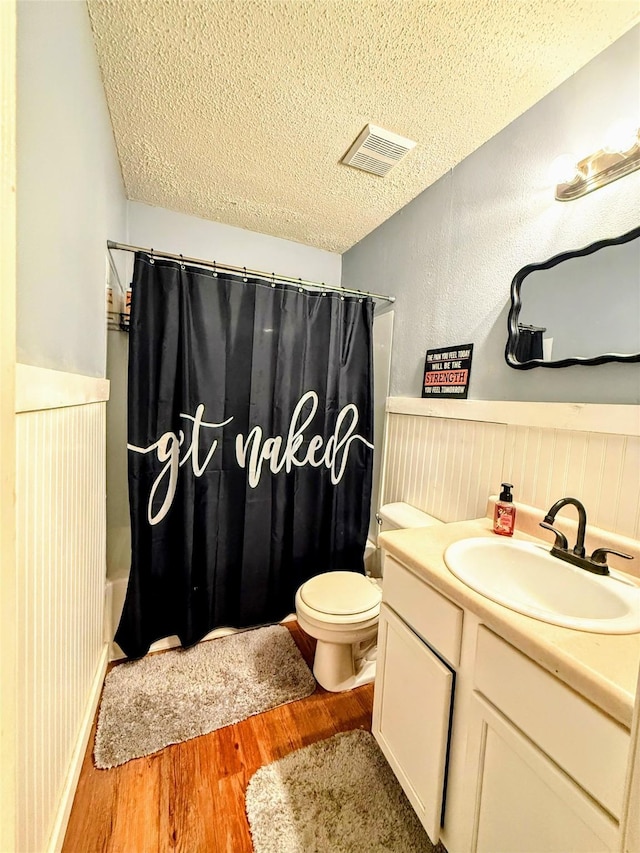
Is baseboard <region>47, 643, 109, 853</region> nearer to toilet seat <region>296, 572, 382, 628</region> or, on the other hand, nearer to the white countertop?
toilet seat <region>296, 572, 382, 628</region>

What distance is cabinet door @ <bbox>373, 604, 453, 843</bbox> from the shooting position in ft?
2.75

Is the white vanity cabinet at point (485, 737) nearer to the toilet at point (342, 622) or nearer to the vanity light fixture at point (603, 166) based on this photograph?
the toilet at point (342, 622)

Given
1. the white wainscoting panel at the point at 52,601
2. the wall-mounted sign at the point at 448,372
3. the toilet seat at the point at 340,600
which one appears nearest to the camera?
the white wainscoting panel at the point at 52,601

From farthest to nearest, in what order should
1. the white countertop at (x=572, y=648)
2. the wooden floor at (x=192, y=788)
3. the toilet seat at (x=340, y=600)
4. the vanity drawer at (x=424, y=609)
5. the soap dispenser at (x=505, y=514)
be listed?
the toilet seat at (x=340, y=600) → the soap dispenser at (x=505, y=514) → the wooden floor at (x=192, y=788) → the vanity drawer at (x=424, y=609) → the white countertop at (x=572, y=648)

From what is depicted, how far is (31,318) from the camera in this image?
0.67 meters

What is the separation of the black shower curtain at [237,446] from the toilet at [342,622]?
0.38 metres

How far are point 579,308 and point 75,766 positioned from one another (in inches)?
83.9

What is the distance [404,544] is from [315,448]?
92cm

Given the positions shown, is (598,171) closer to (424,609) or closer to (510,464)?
(510,464)

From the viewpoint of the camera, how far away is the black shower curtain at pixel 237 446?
1489mm

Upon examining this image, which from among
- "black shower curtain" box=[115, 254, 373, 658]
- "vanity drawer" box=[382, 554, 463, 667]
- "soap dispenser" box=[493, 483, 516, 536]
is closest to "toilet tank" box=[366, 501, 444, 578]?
"black shower curtain" box=[115, 254, 373, 658]

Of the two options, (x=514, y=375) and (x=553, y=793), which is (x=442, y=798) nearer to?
(x=553, y=793)

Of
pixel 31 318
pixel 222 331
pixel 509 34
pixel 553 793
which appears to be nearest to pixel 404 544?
pixel 553 793

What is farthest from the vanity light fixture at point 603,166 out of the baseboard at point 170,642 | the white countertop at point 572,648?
the baseboard at point 170,642
